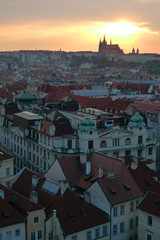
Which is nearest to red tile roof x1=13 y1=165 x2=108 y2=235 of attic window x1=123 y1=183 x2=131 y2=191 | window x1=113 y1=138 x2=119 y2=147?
attic window x1=123 y1=183 x2=131 y2=191

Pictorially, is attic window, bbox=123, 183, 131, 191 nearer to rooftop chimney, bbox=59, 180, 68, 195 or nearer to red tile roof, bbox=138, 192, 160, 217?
red tile roof, bbox=138, 192, 160, 217


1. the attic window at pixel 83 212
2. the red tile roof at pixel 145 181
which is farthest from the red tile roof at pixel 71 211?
the red tile roof at pixel 145 181

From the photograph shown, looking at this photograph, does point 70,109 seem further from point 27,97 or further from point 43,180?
point 43,180

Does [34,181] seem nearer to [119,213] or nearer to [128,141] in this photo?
[119,213]

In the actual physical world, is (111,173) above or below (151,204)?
above

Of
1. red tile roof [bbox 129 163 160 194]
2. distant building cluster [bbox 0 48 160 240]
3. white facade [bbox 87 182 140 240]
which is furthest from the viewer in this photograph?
red tile roof [bbox 129 163 160 194]

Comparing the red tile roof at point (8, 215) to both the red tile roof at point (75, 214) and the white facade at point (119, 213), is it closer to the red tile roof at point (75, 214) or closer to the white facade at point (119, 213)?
the red tile roof at point (75, 214)

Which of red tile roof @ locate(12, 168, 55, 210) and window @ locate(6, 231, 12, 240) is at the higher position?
red tile roof @ locate(12, 168, 55, 210)

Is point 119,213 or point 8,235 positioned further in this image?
point 119,213

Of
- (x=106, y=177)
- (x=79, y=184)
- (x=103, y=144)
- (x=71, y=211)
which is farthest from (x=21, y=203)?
(x=103, y=144)

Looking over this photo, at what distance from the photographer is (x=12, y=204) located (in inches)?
1759

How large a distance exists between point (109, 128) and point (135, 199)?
26844mm

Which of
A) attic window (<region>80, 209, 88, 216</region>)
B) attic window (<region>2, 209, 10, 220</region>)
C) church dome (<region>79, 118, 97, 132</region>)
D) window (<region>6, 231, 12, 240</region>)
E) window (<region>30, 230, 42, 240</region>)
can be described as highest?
church dome (<region>79, 118, 97, 132</region>)

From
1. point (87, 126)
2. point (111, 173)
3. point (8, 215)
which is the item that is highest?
point (87, 126)
